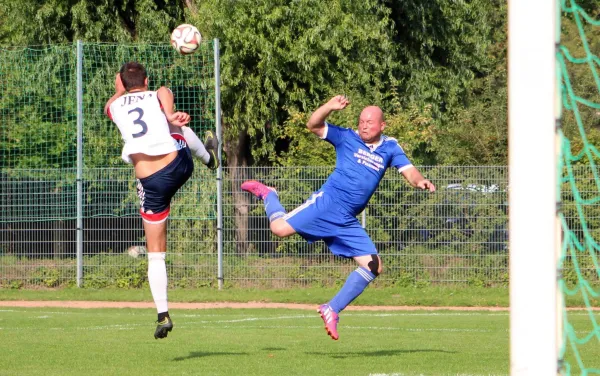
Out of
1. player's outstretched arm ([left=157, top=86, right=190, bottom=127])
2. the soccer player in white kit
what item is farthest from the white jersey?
player's outstretched arm ([left=157, top=86, right=190, bottom=127])

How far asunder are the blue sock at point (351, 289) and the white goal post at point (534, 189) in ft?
17.0

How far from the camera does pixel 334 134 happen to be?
973cm

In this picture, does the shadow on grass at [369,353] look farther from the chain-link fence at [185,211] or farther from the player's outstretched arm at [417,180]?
the chain-link fence at [185,211]

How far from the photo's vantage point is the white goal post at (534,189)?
422 centimetres

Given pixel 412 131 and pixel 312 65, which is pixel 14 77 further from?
pixel 412 131

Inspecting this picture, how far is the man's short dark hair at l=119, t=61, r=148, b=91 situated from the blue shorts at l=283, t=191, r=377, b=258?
6.38ft

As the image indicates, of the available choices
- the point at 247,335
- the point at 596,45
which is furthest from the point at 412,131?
the point at 596,45

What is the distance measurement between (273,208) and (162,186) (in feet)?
4.75

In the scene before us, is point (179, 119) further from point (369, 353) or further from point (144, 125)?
point (369, 353)

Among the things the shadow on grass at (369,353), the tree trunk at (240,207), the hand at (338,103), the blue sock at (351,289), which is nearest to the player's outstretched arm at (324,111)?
the hand at (338,103)

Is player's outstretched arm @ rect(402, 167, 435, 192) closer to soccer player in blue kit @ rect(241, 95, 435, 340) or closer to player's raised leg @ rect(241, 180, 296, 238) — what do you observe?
soccer player in blue kit @ rect(241, 95, 435, 340)

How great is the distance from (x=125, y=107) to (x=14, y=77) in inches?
459

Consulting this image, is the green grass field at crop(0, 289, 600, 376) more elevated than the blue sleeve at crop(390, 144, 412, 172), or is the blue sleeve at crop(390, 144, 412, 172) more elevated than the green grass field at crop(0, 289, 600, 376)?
the blue sleeve at crop(390, 144, 412, 172)

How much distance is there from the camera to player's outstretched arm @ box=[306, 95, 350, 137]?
8.84 metres
